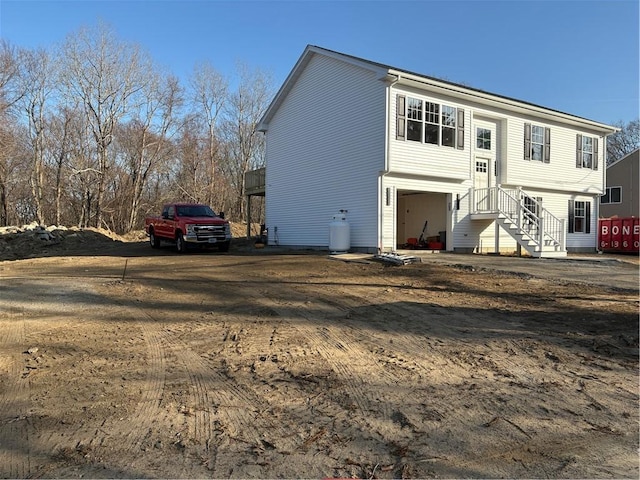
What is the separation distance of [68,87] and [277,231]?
25.3m

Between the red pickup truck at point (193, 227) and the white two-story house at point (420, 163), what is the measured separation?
3.44 metres

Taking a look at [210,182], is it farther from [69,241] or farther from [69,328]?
[69,328]

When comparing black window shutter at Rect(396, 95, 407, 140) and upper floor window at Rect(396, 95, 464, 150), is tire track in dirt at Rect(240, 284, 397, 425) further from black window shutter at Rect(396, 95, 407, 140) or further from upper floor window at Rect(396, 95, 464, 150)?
upper floor window at Rect(396, 95, 464, 150)

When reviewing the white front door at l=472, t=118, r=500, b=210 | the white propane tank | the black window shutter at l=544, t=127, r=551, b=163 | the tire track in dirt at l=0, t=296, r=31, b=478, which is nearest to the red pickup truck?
the white propane tank

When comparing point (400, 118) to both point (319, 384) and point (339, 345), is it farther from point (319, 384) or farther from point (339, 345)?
point (319, 384)

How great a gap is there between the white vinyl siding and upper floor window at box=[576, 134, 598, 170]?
1194cm

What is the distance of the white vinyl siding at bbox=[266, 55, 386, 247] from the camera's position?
16062 millimetres

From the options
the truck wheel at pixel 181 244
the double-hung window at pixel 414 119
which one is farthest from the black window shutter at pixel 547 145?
the truck wheel at pixel 181 244

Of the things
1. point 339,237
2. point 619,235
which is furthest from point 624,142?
point 339,237

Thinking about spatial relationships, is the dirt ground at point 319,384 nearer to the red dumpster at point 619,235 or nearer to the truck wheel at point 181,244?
the truck wheel at point 181,244

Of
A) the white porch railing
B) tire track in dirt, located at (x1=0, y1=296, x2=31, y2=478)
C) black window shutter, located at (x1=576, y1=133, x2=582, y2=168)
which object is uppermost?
black window shutter, located at (x1=576, y1=133, x2=582, y2=168)

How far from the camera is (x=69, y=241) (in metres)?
23.2

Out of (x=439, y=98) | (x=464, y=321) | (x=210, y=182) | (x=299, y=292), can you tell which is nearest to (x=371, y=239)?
(x=439, y=98)

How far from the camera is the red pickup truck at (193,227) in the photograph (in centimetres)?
1794
